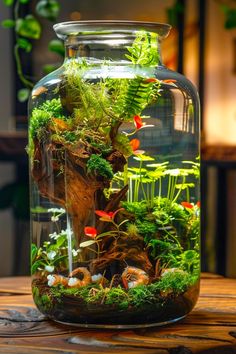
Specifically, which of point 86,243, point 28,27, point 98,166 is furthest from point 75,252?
point 28,27

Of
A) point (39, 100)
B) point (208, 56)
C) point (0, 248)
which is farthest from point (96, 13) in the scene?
point (39, 100)

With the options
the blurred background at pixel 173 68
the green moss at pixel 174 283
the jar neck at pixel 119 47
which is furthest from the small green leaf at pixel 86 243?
the blurred background at pixel 173 68

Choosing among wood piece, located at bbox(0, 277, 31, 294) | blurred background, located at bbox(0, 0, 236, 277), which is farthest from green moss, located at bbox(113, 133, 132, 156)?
blurred background, located at bbox(0, 0, 236, 277)

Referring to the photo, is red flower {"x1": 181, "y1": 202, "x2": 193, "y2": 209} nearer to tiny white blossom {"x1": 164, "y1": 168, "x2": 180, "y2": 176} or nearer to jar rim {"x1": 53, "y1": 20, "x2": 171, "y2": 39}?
tiny white blossom {"x1": 164, "y1": 168, "x2": 180, "y2": 176}

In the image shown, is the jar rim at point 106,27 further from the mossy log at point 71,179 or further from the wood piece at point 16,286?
the wood piece at point 16,286

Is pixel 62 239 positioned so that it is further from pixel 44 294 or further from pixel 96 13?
pixel 96 13

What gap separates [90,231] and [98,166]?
0.31ft

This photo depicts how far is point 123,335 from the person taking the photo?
1030mm

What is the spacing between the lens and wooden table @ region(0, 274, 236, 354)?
3.18 ft

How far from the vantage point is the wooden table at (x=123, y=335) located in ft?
3.18

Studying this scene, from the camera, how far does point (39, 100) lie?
112cm

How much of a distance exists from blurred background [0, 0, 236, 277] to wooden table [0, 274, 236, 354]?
1.30 m

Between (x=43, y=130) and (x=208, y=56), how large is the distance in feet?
6.17

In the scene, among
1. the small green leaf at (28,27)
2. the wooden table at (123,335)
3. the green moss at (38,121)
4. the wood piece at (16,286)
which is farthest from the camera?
the small green leaf at (28,27)
